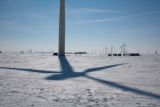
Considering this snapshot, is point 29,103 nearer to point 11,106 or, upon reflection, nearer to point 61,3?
point 11,106

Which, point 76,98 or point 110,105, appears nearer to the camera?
point 110,105

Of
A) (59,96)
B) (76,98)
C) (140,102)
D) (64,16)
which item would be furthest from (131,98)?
(64,16)

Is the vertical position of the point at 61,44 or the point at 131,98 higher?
the point at 61,44

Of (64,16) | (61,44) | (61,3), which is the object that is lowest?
(61,44)

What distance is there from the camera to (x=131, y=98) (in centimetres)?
279

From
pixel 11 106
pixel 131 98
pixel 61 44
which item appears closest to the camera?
pixel 11 106

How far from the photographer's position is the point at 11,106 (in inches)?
92.8

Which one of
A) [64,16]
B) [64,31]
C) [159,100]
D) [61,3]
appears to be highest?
[61,3]

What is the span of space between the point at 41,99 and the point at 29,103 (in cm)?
28

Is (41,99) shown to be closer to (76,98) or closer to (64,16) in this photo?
(76,98)

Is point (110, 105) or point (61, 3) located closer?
point (110, 105)

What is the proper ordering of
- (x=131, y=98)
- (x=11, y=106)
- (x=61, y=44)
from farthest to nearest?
(x=61, y=44) < (x=131, y=98) < (x=11, y=106)

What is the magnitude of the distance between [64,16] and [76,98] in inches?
1068

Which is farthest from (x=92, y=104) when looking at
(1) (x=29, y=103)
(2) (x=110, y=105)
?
(1) (x=29, y=103)
